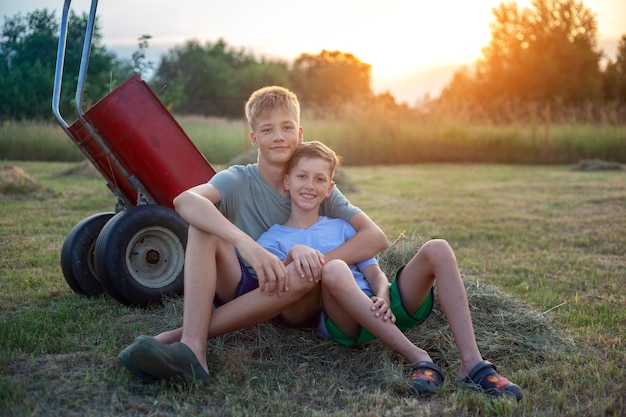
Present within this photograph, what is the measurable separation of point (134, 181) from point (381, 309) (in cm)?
173

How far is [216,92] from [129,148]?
2640cm

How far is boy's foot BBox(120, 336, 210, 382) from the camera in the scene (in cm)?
230

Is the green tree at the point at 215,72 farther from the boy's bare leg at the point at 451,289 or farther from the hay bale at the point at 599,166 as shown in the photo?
the boy's bare leg at the point at 451,289

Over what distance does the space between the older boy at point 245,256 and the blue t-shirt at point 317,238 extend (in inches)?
2.3

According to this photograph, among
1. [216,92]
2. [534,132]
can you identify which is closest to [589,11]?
[534,132]

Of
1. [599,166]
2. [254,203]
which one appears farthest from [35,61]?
[599,166]

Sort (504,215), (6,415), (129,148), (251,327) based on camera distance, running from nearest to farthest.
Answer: (6,415) < (251,327) < (129,148) < (504,215)

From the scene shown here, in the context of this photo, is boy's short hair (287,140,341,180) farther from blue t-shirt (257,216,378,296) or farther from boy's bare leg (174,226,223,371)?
boy's bare leg (174,226,223,371)

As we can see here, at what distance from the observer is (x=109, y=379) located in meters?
2.44

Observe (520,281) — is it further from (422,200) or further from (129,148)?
(422,200)

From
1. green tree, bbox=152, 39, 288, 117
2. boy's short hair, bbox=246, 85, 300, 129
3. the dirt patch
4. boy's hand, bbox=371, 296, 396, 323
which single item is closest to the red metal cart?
boy's short hair, bbox=246, 85, 300, 129

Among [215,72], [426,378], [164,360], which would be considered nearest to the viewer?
[164,360]

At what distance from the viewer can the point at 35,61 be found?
7.52 metres

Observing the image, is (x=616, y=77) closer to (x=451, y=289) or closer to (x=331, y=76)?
(x=331, y=76)
